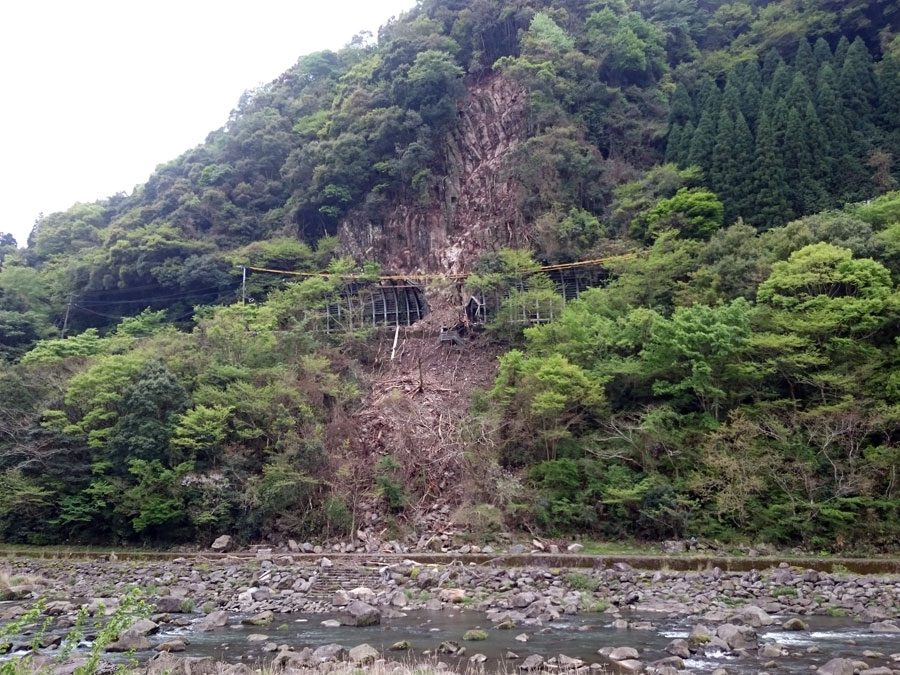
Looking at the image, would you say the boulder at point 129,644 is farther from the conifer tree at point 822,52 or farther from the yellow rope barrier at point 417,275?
the conifer tree at point 822,52

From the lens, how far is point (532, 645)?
13609 mm

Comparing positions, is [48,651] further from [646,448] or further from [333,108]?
[333,108]

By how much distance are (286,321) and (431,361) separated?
312 inches

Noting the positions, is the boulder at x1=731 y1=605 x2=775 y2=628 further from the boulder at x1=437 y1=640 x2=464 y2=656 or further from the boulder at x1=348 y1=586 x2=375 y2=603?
the boulder at x1=348 y1=586 x2=375 y2=603

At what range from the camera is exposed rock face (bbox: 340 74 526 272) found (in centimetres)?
4244

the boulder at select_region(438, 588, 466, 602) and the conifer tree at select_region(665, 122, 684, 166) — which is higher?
the conifer tree at select_region(665, 122, 684, 166)

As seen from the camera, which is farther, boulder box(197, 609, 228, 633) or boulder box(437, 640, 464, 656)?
boulder box(197, 609, 228, 633)

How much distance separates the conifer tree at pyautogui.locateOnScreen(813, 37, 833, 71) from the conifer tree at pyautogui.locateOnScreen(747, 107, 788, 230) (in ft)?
27.5

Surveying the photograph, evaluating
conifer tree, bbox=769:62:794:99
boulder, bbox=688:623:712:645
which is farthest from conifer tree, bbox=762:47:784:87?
boulder, bbox=688:623:712:645

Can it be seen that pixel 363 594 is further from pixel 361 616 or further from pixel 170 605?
pixel 170 605

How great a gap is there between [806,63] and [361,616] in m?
40.7

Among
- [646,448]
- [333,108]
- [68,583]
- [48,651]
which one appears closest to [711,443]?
[646,448]

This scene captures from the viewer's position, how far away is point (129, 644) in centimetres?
1393

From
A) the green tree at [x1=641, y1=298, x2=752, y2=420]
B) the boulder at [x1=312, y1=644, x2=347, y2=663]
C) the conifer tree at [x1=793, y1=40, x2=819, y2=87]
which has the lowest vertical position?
the boulder at [x1=312, y1=644, x2=347, y2=663]
